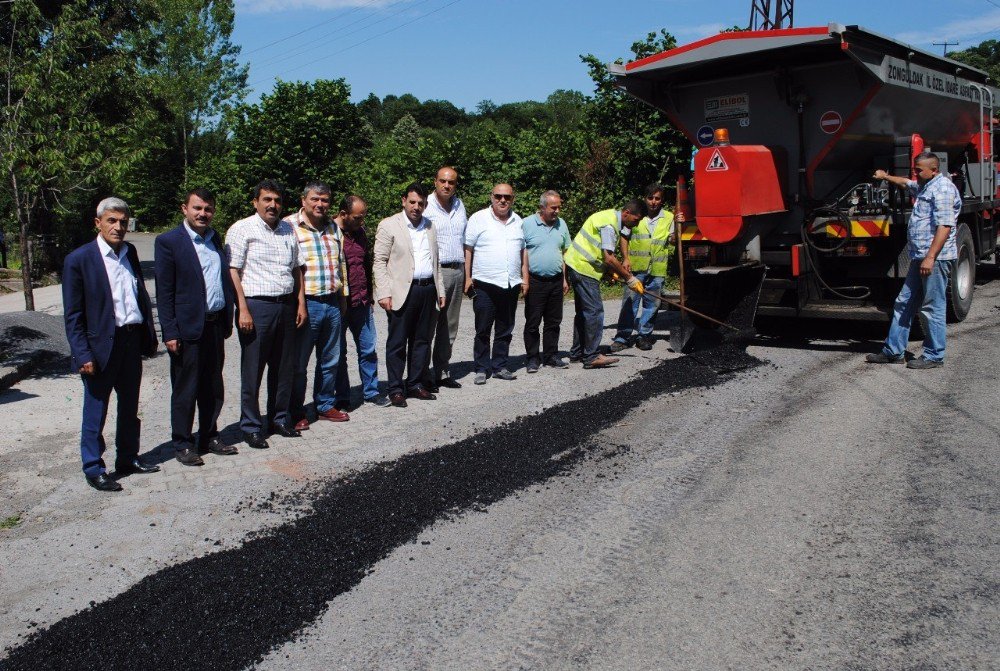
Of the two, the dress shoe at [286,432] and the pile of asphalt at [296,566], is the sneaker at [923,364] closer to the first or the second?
the pile of asphalt at [296,566]

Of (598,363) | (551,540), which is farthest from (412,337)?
(551,540)

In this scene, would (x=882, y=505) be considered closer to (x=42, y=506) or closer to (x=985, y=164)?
(x=42, y=506)

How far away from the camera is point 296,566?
4.04 meters

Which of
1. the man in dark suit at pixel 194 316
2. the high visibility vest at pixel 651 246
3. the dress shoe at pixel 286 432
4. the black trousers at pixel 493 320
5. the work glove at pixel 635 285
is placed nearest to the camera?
the man in dark suit at pixel 194 316

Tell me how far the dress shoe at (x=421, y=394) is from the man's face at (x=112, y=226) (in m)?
2.80

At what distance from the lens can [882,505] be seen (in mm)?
4594

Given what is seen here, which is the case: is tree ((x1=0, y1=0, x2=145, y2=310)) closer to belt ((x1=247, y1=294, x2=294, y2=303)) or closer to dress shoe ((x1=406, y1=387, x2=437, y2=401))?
belt ((x1=247, y1=294, x2=294, y2=303))

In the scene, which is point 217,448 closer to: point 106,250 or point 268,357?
point 268,357

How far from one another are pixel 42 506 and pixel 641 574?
3.52 metres

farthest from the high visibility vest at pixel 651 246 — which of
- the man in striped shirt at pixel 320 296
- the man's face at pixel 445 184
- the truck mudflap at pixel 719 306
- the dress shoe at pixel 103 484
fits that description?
the dress shoe at pixel 103 484

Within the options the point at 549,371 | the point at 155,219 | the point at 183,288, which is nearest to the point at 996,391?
the point at 549,371

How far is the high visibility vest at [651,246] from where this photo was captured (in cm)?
918

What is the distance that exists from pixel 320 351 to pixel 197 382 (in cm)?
113

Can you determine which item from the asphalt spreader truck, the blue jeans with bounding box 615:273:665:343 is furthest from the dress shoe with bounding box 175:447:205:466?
the asphalt spreader truck
